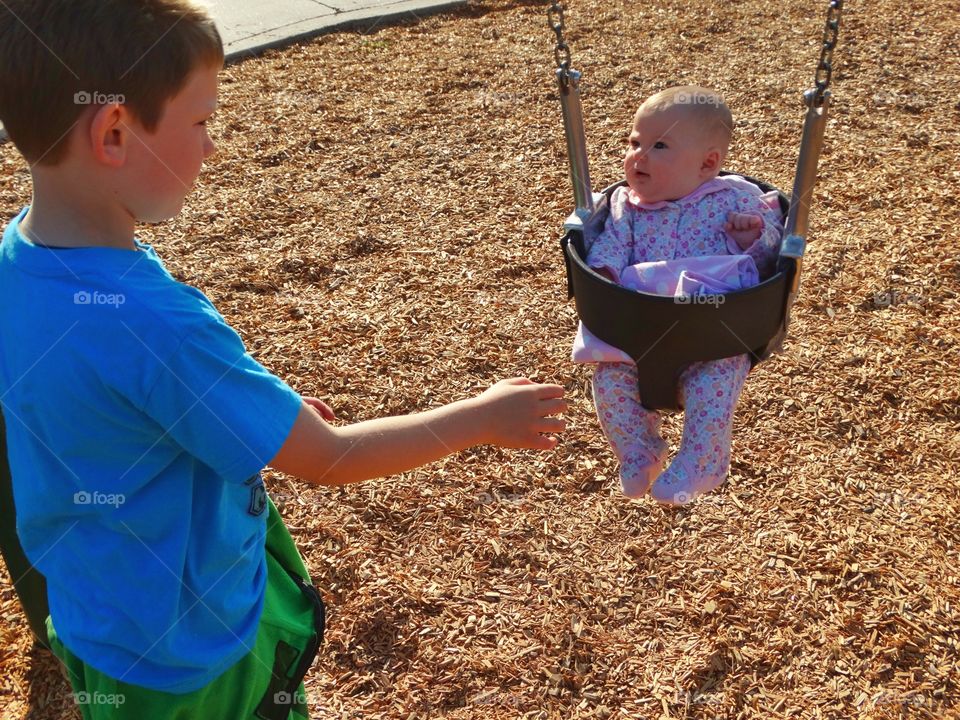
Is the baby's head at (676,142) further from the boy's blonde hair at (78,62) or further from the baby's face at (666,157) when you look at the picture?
the boy's blonde hair at (78,62)

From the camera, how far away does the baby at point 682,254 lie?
246cm

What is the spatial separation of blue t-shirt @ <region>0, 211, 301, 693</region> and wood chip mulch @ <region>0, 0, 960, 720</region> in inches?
49.6

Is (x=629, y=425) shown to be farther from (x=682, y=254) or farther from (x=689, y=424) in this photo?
(x=682, y=254)

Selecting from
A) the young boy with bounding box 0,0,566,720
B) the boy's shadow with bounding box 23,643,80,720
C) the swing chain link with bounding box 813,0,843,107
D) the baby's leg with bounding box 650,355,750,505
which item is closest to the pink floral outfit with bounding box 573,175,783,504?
the baby's leg with bounding box 650,355,750,505

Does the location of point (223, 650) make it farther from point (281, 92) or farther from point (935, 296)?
point (281, 92)

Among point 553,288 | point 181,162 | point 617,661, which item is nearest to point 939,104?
point 553,288

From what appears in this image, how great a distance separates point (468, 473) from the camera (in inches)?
142

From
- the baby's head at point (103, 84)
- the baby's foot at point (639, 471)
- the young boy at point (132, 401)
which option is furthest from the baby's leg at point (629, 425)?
the baby's head at point (103, 84)

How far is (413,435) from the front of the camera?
175 cm

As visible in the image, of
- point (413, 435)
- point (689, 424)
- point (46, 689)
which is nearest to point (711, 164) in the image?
point (689, 424)

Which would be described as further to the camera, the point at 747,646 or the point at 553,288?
the point at 553,288

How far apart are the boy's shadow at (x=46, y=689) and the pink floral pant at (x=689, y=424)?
177cm

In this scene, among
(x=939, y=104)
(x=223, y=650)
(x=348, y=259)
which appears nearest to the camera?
(x=223, y=650)

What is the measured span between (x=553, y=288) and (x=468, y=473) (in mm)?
1333
